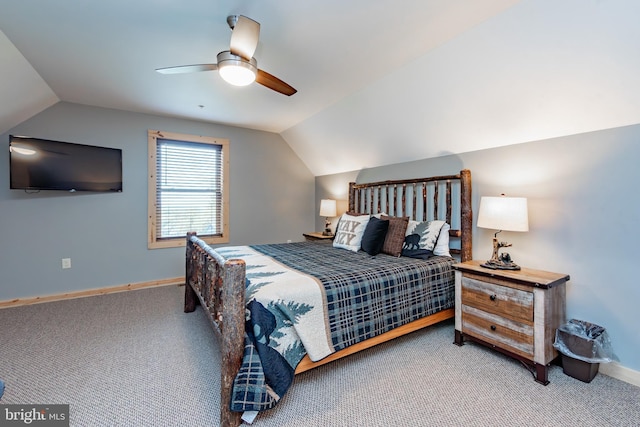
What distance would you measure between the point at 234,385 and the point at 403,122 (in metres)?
2.91

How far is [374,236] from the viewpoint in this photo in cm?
292

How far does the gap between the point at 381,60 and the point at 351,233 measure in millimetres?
1802

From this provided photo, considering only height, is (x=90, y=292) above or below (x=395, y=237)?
below

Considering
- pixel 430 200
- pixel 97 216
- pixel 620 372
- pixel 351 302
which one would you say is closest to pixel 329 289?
pixel 351 302

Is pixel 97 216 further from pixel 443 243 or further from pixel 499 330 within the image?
pixel 499 330

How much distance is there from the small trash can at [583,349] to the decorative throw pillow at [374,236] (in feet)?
5.04

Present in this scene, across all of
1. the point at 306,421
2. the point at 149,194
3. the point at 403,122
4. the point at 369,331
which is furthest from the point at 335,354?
the point at 149,194

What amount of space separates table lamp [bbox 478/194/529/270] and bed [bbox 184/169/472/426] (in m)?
0.43

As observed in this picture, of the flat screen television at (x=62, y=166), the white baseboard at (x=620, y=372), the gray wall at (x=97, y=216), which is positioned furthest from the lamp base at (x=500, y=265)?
the flat screen television at (x=62, y=166)

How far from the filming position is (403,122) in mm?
3094

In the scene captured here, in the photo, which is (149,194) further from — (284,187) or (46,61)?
(284,187)

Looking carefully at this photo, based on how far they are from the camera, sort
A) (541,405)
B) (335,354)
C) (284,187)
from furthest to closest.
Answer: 1. (284,187)
2. (335,354)
3. (541,405)

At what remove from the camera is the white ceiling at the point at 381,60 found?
173 centimetres

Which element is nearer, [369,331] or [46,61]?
[369,331]
